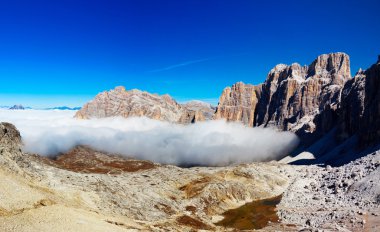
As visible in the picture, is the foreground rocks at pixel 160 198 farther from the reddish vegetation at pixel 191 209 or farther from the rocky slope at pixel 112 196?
the reddish vegetation at pixel 191 209

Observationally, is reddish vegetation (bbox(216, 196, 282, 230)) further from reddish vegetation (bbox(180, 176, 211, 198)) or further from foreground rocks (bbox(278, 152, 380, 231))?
reddish vegetation (bbox(180, 176, 211, 198))

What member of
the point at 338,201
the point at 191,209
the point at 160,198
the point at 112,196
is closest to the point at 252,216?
the point at 191,209

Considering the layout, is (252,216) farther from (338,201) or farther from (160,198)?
(160,198)

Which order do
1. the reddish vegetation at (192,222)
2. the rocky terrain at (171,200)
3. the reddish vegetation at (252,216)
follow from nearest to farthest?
the rocky terrain at (171,200) → the reddish vegetation at (192,222) → the reddish vegetation at (252,216)

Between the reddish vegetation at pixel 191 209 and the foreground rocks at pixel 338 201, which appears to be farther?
the reddish vegetation at pixel 191 209

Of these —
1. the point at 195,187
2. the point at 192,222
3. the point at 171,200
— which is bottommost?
the point at 192,222

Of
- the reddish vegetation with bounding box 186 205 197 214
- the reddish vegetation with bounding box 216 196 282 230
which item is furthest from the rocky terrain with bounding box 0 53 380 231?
the reddish vegetation with bounding box 216 196 282 230

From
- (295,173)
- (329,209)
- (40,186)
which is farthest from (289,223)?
(295,173)

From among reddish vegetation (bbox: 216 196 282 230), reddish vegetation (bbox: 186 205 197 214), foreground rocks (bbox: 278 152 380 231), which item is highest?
foreground rocks (bbox: 278 152 380 231)

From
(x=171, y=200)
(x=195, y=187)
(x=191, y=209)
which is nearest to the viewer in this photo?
(x=191, y=209)

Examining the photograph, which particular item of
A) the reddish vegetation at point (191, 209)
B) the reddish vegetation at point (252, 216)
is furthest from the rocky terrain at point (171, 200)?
the reddish vegetation at point (252, 216)

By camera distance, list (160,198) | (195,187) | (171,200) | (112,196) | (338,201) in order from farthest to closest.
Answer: (195,187), (338,201), (171,200), (160,198), (112,196)

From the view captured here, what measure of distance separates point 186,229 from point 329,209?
159 ft

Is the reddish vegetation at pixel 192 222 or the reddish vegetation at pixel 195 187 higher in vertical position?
the reddish vegetation at pixel 195 187
